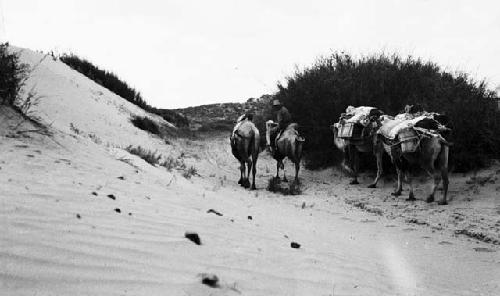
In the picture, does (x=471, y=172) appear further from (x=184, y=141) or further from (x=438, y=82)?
(x=184, y=141)

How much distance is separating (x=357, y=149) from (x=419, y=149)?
3299 mm

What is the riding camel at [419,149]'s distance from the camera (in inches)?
348

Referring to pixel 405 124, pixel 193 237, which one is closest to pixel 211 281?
pixel 193 237

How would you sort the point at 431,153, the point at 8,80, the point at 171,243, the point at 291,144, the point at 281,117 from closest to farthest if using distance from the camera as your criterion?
the point at 171,243 → the point at 8,80 → the point at 431,153 → the point at 291,144 → the point at 281,117

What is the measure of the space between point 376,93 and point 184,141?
345 inches

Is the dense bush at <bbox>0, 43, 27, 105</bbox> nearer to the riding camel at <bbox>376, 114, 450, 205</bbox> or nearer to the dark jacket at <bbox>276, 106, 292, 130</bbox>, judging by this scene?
the riding camel at <bbox>376, 114, 450, 205</bbox>

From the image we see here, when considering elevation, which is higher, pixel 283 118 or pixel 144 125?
pixel 283 118

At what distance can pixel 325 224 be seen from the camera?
6836 mm

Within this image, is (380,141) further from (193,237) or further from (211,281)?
(211,281)

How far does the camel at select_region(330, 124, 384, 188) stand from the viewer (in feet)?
37.7

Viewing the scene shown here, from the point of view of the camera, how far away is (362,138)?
1178 cm

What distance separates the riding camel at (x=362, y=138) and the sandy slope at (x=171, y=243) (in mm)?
3806

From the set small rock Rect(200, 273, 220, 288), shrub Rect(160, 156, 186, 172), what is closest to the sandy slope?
small rock Rect(200, 273, 220, 288)

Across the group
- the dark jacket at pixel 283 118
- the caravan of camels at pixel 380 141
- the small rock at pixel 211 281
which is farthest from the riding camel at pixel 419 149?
the small rock at pixel 211 281
